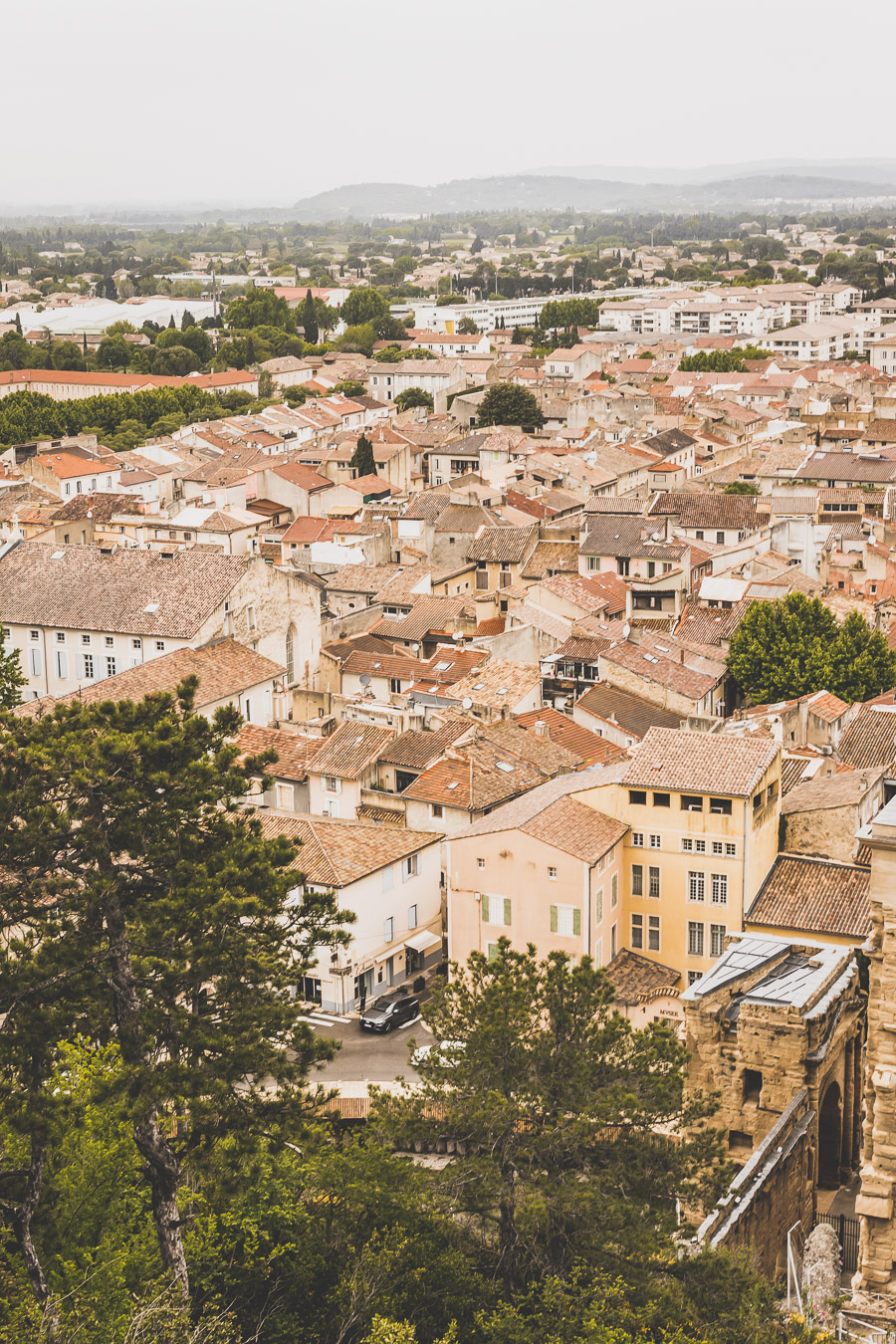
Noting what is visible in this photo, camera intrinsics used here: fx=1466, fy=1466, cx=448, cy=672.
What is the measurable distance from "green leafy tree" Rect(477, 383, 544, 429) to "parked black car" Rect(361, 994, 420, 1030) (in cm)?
7006

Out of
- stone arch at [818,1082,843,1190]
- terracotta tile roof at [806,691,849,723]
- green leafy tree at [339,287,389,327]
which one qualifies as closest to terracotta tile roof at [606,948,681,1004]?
stone arch at [818,1082,843,1190]

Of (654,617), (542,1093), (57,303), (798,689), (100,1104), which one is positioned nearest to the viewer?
(100,1104)

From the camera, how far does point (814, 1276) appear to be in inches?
680

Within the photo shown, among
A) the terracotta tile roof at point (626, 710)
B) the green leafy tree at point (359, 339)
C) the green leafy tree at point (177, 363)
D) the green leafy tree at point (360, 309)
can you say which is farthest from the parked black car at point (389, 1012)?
the green leafy tree at point (360, 309)

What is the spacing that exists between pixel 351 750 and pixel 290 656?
12733 mm

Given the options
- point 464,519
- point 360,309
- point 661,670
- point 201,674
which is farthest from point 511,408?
point 360,309

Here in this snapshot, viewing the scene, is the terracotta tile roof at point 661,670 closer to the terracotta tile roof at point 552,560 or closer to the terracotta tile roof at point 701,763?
the terracotta tile roof at point 701,763

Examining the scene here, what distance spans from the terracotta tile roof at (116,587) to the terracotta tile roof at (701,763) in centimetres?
1952

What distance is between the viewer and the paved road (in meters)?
27.9

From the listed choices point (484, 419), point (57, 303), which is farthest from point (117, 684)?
point (57, 303)

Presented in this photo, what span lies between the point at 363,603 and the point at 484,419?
46.2 meters

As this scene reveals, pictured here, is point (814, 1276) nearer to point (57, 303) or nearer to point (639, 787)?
point (639, 787)

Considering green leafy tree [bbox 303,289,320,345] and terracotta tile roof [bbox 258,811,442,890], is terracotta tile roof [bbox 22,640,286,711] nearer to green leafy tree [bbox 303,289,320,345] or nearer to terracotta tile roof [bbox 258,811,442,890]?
terracotta tile roof [bbox 258,811,442,890]

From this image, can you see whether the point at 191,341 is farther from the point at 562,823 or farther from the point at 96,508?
the point at 562,823
